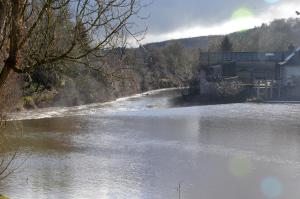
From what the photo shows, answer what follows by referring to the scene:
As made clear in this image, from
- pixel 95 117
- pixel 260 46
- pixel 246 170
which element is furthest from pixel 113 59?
pixel 260 46

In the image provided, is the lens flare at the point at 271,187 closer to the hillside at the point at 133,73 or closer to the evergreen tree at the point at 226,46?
the hillside at the point at 133,73

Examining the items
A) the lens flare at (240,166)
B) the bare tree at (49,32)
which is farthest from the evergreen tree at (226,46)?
the bare tree at (49,32)

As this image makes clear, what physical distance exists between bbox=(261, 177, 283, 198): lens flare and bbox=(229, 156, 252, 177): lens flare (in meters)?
0.78

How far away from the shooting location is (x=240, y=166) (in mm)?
13891

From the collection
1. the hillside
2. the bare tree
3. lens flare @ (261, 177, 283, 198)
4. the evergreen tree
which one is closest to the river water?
lens flare @ (261, 177, 283, 198)

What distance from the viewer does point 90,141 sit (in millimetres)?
18609

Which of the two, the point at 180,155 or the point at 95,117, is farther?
the point at 95,117

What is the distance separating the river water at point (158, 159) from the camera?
1139cm

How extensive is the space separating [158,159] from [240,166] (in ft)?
8.47

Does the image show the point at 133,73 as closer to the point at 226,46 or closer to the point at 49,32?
the point at 49,32

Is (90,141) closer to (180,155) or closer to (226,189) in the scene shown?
(180,155)

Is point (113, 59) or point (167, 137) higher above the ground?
point (113, 59)

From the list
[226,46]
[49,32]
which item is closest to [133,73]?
[49,32]

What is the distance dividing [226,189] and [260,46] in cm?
6040
